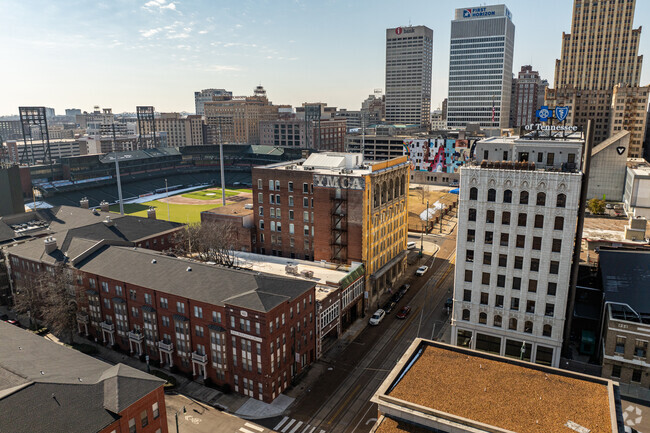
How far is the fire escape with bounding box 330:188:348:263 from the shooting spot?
80.2 meters

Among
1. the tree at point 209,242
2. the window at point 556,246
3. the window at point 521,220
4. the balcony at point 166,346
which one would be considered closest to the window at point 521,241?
the window at point 521,220

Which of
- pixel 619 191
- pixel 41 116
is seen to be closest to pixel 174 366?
pixel 619 191

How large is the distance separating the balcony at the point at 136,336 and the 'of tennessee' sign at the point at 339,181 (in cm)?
3852

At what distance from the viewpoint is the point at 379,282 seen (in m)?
86.6

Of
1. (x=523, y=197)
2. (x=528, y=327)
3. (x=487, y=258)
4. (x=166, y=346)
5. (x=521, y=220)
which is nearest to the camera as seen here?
(x=523, y=197)

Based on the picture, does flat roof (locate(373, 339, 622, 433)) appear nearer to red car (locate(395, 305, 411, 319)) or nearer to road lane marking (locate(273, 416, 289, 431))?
road lane marking (locate(273, 416, 289, 431))

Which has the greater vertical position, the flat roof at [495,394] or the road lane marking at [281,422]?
the flat roof at [495,394]

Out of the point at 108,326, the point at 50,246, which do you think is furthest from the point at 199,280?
the point at 50,246

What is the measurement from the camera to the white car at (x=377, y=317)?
75.8 m

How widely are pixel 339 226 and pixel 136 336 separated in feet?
124

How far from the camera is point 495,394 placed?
36.4 meters

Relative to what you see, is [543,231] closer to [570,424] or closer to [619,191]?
[570,424]

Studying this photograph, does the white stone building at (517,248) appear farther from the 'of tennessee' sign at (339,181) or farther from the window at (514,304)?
the 'of tennessee' sign at (339,181)

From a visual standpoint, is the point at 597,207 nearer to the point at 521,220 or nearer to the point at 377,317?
the point at 521,220
